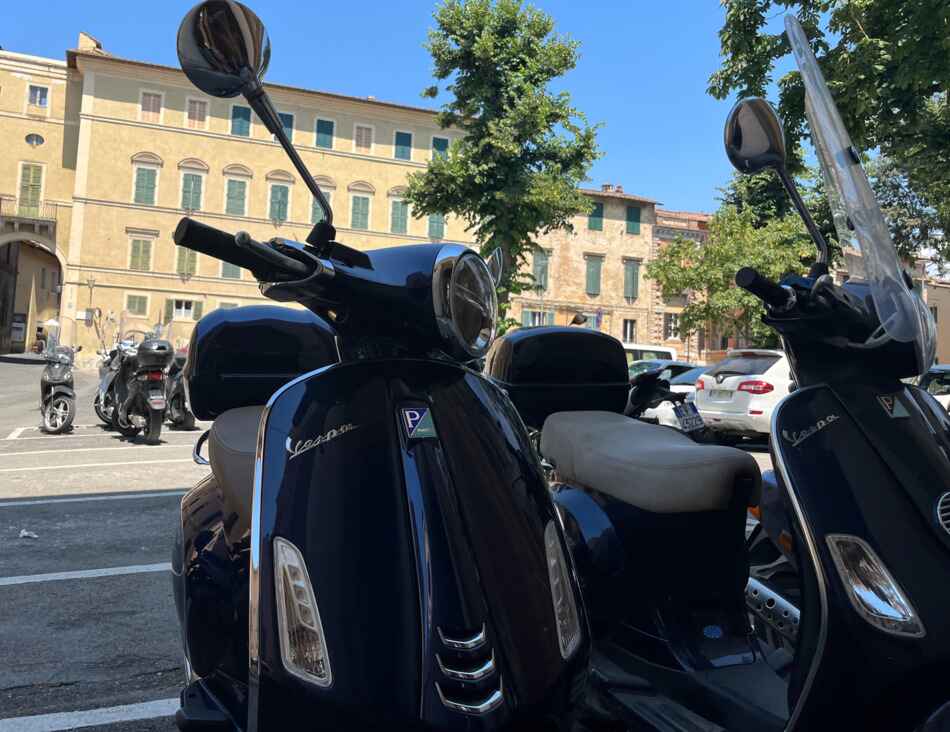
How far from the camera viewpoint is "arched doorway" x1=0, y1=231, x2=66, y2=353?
169ft

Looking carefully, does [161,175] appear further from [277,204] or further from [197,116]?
[277,204]

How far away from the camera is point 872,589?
160cm

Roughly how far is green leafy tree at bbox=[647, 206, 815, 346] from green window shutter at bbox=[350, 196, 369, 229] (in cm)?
1510

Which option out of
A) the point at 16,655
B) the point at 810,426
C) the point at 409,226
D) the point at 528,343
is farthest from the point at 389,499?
the point at 409,226

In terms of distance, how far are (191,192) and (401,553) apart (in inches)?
1601

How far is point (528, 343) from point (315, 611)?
5.25 ft

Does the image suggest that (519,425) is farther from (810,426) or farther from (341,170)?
(341,170)

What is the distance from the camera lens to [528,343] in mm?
2783

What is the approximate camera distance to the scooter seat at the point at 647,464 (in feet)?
6.56

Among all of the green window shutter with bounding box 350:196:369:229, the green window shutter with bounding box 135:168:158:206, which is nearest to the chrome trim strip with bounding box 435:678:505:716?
the green window shutter with bounding box 350:196:369:229

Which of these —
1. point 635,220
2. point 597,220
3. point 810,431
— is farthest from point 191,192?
point 810,431

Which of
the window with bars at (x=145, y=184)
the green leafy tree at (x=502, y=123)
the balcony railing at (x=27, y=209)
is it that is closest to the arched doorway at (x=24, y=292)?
the balcony railing at (x=27, y=209)

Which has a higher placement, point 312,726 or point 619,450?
point 619,450

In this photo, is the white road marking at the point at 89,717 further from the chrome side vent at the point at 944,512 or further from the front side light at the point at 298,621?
the chrome side vent at the point at 944,512
